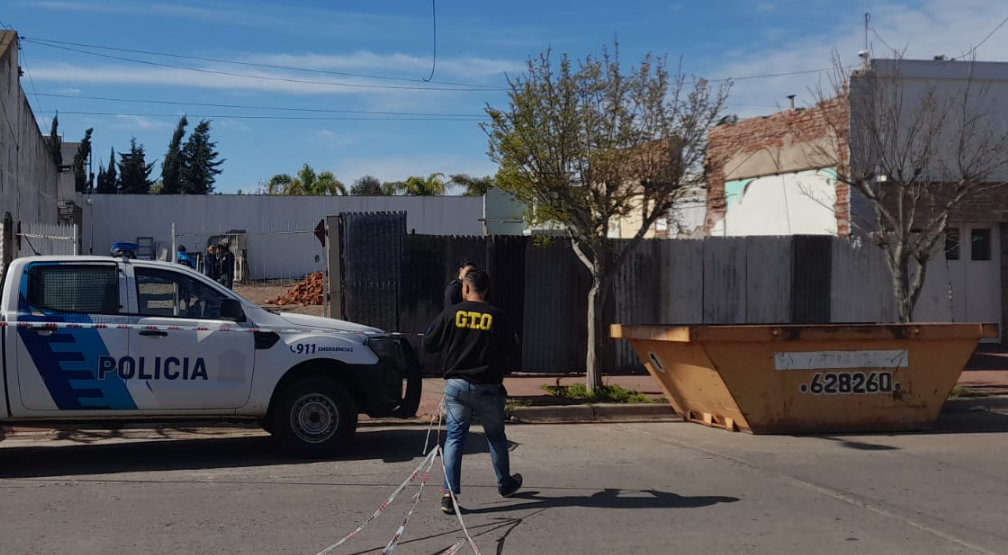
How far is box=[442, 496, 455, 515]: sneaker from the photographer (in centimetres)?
676

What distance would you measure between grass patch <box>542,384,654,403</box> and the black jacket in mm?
5319

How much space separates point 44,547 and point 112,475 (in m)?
2.22

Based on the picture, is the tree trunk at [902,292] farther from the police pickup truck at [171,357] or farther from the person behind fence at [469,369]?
the person behind fence at [469,369]

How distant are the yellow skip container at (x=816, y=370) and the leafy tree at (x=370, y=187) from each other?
40.8m

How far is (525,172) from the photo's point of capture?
38.0 feet

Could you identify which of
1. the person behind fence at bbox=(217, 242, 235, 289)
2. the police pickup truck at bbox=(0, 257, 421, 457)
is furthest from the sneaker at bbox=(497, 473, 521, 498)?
the person behind fence at bbox=(217, 242, 235, 289)

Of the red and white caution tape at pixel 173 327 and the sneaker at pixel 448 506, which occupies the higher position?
the red and white caution tape at pixel 173 327

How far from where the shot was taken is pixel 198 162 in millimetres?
60656

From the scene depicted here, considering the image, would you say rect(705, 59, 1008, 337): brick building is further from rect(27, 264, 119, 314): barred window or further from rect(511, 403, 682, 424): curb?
rect(27, 264, 119, 314): barred window

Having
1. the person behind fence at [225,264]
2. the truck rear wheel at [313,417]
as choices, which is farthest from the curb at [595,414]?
the person behind fence at [225,264]

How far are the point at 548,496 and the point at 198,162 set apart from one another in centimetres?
5763

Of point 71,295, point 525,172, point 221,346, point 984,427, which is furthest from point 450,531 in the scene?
point 984,427

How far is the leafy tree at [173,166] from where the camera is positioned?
58.9 meters

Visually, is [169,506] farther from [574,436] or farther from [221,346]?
[574,436]
